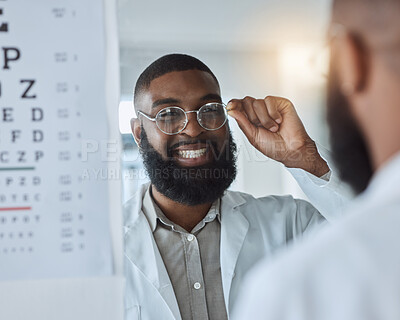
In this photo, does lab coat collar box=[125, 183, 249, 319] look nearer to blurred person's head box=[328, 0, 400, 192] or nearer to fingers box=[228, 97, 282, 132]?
fingers box=[228, 97, 282, 132]

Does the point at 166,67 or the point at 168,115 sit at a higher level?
the point at 166,67

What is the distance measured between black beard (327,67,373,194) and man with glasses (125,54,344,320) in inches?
22.2

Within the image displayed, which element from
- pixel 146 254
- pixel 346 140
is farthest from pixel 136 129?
pixel 346 140

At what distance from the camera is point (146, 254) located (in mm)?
1169

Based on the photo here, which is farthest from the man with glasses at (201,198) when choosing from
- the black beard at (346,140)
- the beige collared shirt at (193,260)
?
the black beard at (346,140)

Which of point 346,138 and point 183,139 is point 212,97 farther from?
point 346,138

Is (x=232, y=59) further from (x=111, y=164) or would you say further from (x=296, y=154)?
(x=111, y=164)

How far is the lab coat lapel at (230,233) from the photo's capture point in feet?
3.74

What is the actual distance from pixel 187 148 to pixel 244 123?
0.16 meters

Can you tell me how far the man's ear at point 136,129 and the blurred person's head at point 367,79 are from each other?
28.9 inches

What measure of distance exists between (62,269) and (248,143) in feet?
2.03

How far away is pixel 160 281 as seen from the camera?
3.70 feet

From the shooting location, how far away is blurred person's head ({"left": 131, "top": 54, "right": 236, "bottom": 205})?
125 cm

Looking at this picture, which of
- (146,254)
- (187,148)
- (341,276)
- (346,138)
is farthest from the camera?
(187,148)
